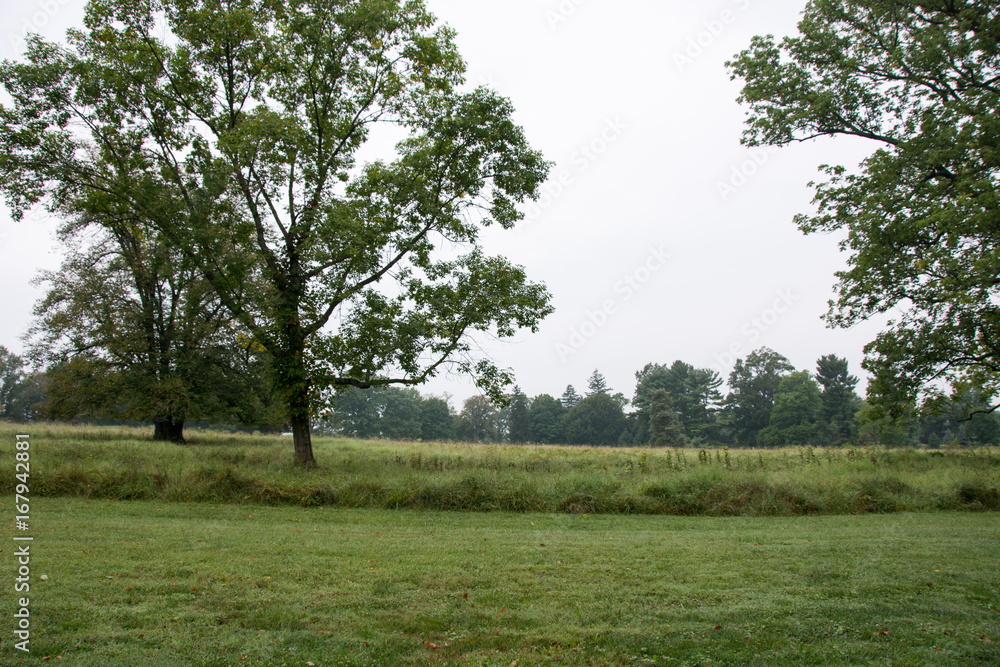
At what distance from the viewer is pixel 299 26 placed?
14156 mm

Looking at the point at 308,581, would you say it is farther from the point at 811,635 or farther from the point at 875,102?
the point at 875,102

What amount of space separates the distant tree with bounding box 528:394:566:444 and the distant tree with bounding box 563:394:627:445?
301 centimetres

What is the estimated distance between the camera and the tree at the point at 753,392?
72438 millimetres

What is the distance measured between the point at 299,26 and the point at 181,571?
536 inches

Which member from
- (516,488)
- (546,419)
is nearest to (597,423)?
(546,419)

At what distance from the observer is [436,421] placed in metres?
81.9

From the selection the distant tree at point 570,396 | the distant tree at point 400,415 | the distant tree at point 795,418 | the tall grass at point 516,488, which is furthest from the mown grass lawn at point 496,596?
the distant tree at point 570,396

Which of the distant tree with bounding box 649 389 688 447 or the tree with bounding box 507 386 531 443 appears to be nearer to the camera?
the distant tree with bounding box 649 389 688 447

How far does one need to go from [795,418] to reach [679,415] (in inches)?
518

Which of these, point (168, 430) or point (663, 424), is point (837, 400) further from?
point (168, 430)

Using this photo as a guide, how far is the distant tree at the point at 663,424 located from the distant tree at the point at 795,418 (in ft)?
39.2

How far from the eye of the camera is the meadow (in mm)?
3951

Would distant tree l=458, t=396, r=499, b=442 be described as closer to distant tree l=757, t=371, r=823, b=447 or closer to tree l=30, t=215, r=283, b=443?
distant tree l=757, t=371, r=823, b=447

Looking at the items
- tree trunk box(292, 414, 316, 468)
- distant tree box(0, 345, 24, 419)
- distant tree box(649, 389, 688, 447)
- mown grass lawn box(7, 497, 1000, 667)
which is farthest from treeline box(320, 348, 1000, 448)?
mown grass lawn box(7, 497, 1000, 667)
